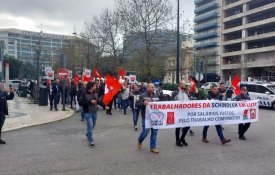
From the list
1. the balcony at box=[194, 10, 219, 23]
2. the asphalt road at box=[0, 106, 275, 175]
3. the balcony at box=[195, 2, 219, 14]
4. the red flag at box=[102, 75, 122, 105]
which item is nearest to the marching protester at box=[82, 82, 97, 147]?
the asphalt road at box=[0, 106, 275, 175]

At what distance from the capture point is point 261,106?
69.6 ft

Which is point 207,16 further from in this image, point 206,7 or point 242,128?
point 242,128

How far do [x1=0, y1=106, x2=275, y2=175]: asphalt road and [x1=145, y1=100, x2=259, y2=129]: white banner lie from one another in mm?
614

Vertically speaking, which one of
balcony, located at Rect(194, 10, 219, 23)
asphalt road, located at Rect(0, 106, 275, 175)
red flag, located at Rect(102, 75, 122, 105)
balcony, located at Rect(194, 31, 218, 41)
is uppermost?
balcony, located at Rect(194, 10, 219, 23)

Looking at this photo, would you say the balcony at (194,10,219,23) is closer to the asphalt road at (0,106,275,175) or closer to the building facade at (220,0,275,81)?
the building facade at (220,0,275,81)

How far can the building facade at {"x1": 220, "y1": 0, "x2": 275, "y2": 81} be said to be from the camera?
64.9m

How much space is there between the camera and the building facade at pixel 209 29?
286 feet

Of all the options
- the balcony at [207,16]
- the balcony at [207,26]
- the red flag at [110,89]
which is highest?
the balcony at [207,16]

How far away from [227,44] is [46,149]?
246 feet

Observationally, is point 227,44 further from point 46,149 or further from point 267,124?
point 46,149

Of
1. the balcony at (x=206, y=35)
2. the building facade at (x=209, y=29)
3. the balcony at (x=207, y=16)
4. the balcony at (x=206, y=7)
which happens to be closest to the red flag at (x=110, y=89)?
the building facade at (x=209, y=29)

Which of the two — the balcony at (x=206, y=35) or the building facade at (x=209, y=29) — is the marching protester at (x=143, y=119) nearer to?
the building facade at (x=209, y=29)

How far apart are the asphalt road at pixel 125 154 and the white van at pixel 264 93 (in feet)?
30.2

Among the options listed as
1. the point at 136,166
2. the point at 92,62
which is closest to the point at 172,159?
the point at 136,166
